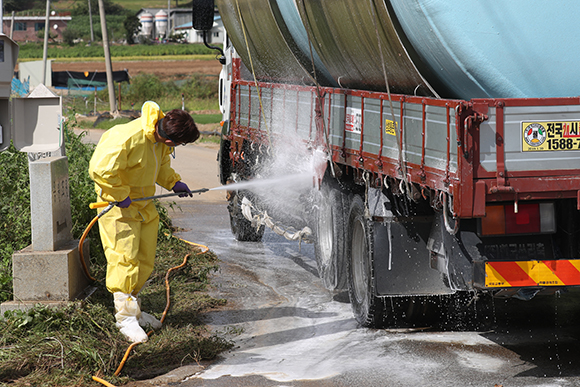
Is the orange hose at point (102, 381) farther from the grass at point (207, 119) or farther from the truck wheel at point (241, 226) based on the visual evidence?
the grass at point (207, 119)

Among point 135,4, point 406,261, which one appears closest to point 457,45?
point 406,261

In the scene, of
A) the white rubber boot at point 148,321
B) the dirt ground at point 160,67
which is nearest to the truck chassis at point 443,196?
the white rubber boot at point 148,321

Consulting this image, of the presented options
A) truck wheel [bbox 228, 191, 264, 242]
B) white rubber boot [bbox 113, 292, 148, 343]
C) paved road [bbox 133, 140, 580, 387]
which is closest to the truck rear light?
paved road [bbox 133, 140, 580, 387]

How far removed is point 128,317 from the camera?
18.2 ft

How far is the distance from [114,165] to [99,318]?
3.98 ft

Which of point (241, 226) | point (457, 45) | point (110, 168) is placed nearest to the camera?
point (457, 45)

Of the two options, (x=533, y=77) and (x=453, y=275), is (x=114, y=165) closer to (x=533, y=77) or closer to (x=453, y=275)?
(x=453, y=275)

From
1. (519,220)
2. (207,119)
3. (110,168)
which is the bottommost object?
(207,119)

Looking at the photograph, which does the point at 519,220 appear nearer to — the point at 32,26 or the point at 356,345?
the point at 356,345

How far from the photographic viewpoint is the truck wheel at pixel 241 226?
9.88 meters

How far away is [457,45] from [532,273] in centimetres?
152

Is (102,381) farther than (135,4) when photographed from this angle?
No

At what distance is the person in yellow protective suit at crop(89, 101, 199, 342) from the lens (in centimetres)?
531

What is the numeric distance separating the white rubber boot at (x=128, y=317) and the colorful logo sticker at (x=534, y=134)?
3033 millimetres
